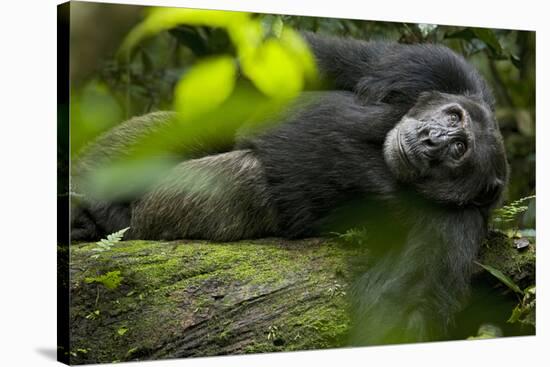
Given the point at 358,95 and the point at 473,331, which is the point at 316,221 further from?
the point at 473,331

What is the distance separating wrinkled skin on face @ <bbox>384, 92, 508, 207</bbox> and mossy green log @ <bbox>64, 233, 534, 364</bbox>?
918 mm

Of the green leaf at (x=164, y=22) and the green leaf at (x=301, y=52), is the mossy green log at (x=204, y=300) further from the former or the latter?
the green leaf at (x=164, y=22)

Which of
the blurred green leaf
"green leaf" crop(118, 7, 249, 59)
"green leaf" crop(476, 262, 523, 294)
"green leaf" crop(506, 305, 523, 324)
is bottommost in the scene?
"green leaf" crop(506, 305, 523, 324)

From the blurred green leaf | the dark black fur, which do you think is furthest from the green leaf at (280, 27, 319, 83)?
the blurred green leaf

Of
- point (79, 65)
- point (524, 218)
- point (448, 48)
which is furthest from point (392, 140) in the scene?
point (79, 65)

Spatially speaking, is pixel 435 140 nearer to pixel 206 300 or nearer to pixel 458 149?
pixel 458 149

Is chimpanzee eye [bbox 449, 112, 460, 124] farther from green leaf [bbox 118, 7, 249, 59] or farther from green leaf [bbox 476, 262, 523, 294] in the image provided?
green leaf [bbox 118, 7, 249, 59]

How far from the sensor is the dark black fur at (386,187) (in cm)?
689

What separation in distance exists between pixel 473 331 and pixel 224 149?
2.82 metres

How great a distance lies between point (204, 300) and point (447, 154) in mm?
2296

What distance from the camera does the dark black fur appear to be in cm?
689

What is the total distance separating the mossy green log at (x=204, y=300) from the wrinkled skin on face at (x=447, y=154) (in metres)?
0.92

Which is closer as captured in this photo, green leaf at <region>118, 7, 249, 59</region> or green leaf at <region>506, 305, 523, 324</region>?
green leaf at <region>118, 7, 249, 59</region>

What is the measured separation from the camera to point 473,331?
775 cm
